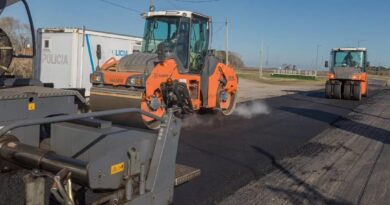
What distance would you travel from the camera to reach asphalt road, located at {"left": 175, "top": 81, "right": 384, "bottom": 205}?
20.1 ft

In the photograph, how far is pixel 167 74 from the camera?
1090cm

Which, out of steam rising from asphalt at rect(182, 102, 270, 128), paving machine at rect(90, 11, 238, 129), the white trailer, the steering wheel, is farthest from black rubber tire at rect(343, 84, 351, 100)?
the steering wheel

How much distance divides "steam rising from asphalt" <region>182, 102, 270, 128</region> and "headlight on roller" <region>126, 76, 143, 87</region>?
192 centimetres

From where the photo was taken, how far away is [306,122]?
1327 centimetres

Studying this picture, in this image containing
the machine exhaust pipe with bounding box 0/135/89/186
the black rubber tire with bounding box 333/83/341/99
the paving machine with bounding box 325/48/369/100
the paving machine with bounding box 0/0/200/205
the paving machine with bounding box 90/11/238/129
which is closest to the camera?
the paving machine with bounding box 0/0/200/205

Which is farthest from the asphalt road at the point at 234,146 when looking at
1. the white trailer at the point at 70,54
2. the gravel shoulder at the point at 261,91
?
the gravel shoulder at the point at 261,91

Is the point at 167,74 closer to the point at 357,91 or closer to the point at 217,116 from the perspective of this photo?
the point at 217,116

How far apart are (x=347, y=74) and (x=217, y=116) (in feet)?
40.0

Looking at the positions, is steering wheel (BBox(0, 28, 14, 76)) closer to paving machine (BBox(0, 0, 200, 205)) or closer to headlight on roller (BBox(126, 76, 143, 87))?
paving machine (BBox(0, 0, 200, 205))

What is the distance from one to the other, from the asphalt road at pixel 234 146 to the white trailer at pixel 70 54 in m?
4.85

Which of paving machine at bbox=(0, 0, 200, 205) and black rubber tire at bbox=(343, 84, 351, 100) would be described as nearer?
paving machine at bbox=(0, 0, 200, 205)

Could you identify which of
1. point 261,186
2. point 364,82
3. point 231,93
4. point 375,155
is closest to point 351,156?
point 375,155

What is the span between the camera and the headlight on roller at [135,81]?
1019cm

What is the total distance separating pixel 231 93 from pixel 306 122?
2.47 metres
